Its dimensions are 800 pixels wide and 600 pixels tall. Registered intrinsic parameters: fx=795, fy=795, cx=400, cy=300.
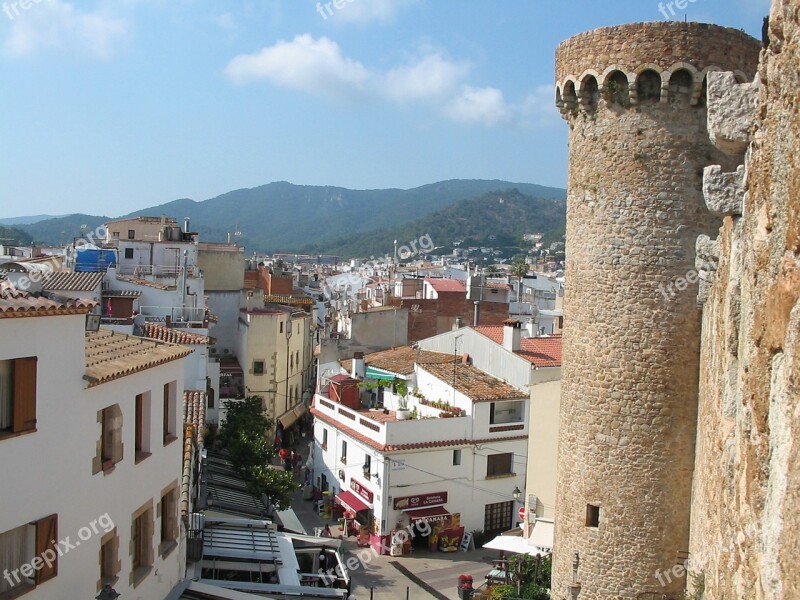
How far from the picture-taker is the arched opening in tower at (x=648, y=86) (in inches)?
492

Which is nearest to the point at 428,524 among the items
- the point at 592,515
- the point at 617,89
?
the point at 592,515

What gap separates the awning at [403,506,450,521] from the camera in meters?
26.2

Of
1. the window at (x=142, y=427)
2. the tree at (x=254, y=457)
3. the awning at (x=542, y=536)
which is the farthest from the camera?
the tree at (x=254, y=457)

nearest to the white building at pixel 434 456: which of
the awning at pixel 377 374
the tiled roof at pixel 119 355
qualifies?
the awning at pixel 377 374

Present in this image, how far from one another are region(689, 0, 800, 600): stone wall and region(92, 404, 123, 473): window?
7491 millimetres

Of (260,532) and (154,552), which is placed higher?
(154,552)

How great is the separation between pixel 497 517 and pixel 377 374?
26.9ft

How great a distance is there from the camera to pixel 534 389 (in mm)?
22969

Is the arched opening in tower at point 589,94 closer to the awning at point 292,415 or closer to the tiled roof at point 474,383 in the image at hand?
the tiled roof at point 474,383

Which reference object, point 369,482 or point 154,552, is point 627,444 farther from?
point 369,482

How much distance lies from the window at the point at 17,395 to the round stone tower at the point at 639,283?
28.2 feet

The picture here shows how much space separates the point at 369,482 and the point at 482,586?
5980mm

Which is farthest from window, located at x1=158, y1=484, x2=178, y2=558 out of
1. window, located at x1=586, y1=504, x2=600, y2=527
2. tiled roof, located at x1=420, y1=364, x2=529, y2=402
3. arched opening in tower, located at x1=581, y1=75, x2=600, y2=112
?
tiled roof, located at x1=420, y1=364, x2=529, y2=402

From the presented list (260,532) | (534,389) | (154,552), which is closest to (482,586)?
(534,389)
